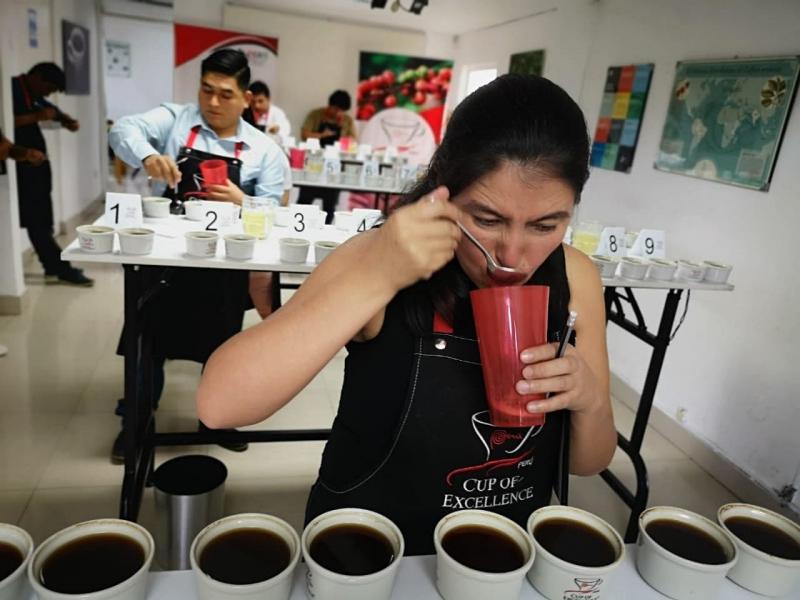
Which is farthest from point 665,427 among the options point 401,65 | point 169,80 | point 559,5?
point 169,80

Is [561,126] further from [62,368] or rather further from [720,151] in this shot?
[62,368]

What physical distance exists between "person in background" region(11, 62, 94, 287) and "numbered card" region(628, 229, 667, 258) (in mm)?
3631

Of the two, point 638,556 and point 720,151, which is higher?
point 720,151

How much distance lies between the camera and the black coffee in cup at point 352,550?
2.29 ft

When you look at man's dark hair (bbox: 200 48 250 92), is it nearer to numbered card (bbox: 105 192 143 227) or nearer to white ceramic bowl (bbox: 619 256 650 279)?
numbered card (bbox: 105 192 143 227)

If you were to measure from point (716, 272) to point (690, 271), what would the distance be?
10 centimetres

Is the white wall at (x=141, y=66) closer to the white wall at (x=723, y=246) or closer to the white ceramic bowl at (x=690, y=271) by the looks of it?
the white wall at (x=723, y=246)

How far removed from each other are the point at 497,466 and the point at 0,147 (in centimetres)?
355

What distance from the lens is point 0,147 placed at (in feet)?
11.0

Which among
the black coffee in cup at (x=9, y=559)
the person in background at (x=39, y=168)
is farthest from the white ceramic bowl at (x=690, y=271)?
the person in background at (x=39, y=168)

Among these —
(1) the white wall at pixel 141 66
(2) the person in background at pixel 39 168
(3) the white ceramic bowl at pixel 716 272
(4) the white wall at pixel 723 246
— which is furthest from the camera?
(1) the white wall at pixel 141 66

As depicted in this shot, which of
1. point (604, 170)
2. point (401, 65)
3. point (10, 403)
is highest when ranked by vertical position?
point (401, 65)

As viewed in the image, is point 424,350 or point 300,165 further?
point 300,165

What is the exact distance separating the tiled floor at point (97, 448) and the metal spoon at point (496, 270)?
1691mm
